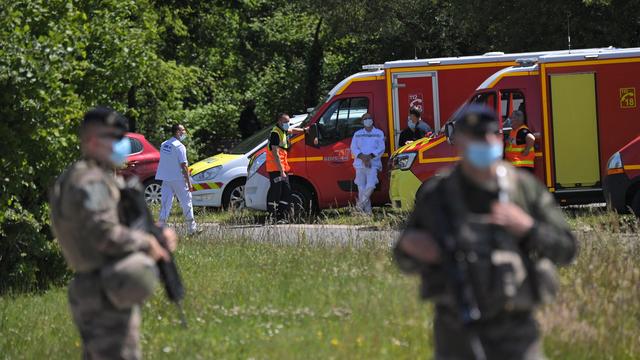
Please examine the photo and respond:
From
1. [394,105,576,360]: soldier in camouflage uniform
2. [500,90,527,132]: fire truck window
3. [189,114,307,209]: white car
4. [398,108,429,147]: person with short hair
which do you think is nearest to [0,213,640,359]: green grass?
[394,105,576,360]: soldier in camouflage uniform

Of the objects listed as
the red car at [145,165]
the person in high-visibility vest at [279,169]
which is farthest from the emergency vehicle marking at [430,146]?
the red car at [145,165]

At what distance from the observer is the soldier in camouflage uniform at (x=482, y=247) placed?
14.7 ft

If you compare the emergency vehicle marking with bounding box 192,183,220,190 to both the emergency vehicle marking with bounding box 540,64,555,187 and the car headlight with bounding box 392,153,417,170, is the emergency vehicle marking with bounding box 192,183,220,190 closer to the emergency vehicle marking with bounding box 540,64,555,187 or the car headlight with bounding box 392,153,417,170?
the car headlight with bounding box 392,153,417,170

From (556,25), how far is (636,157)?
1136cm

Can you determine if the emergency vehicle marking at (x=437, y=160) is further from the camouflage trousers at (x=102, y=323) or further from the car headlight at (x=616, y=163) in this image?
the camouflage trousers at (x=102, y=323)

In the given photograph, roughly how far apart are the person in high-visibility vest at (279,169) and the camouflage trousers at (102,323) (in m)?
11.8

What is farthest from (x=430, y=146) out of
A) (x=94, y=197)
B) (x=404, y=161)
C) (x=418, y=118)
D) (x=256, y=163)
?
(x=94, y=197)

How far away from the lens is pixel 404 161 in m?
17.0

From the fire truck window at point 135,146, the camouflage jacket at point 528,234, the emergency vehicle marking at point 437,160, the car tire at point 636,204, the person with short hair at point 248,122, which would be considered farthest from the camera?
the person with short hair at point 248,122

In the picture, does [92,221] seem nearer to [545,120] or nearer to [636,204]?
[636,204]

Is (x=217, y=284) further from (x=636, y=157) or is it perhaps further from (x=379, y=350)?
(x=636, y=157)

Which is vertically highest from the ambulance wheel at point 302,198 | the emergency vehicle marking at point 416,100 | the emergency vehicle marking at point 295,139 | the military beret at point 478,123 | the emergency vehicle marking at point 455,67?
the emergency vehicle marking at point 455,67

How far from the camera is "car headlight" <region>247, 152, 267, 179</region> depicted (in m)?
18.4

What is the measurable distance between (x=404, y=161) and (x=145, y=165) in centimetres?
660
